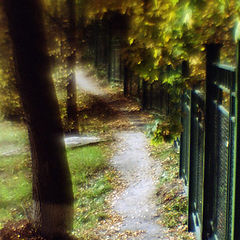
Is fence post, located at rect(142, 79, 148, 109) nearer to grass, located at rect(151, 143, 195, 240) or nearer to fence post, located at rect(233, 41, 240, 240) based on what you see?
grass, located at rect(151, 143, 195, 240)

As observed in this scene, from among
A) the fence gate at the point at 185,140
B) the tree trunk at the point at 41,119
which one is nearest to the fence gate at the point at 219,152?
the tree trunk at the point at 41,119

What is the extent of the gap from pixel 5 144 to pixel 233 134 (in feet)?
38.6

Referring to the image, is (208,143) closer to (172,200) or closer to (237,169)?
(237,169)

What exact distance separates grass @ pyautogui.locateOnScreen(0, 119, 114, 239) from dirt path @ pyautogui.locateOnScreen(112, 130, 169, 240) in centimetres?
36

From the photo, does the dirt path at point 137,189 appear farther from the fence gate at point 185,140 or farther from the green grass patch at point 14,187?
the green grass patch at point 14,187

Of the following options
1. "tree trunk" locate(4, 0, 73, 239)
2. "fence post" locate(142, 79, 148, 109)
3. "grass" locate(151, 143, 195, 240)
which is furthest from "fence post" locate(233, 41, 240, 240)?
"fence post" locate(142, 79, 148, 109)

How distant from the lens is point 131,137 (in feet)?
41.3

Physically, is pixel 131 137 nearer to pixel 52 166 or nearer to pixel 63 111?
pixel 63 111

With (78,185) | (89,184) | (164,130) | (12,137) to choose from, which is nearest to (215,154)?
(164,130)

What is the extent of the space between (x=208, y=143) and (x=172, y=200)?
9.75 ft

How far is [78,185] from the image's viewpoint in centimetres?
938

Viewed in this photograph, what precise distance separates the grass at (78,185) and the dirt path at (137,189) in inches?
14.1

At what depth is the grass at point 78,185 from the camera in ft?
25.2

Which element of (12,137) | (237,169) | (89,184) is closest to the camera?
(237,169)
